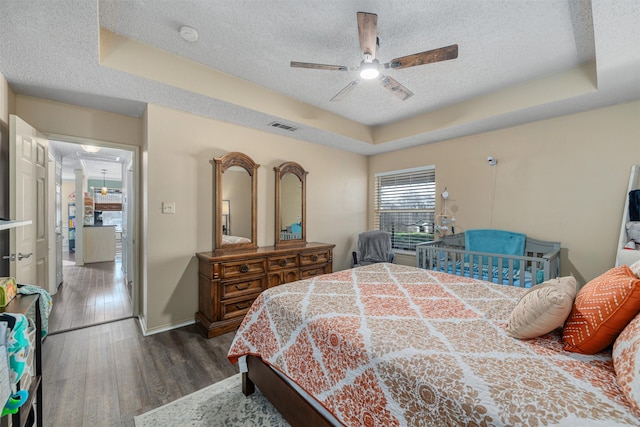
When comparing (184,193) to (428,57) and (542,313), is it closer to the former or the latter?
(428,57)

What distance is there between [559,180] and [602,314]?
9.28 feet

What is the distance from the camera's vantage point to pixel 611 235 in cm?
287

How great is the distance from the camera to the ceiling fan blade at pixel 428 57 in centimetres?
188

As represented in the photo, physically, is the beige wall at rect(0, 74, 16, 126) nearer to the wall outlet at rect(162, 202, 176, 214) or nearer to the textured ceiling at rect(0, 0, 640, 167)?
the textured ceiling at rect(0, 0, 640, 167)

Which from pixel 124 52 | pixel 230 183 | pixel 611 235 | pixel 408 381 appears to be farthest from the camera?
pixel 230 183

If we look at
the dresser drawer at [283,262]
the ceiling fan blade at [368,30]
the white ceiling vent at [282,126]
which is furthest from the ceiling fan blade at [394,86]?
the dresser drawer at [283,262]

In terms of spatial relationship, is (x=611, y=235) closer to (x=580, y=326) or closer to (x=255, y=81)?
(x=580, y=326)

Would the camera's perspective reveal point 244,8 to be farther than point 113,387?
No

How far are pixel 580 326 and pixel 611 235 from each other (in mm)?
2664

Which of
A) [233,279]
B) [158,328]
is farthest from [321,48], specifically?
[158,328]

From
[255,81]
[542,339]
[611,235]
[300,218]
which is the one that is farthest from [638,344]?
[300,218]

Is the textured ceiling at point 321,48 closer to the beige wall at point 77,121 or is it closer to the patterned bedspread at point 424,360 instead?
the beige wall at point 77,121

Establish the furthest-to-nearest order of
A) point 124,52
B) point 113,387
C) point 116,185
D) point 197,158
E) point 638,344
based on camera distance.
Result: point 116,185
point 197,158
point 124,52
point 113,387
point 638,344

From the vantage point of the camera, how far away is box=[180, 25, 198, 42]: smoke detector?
2.09 m
